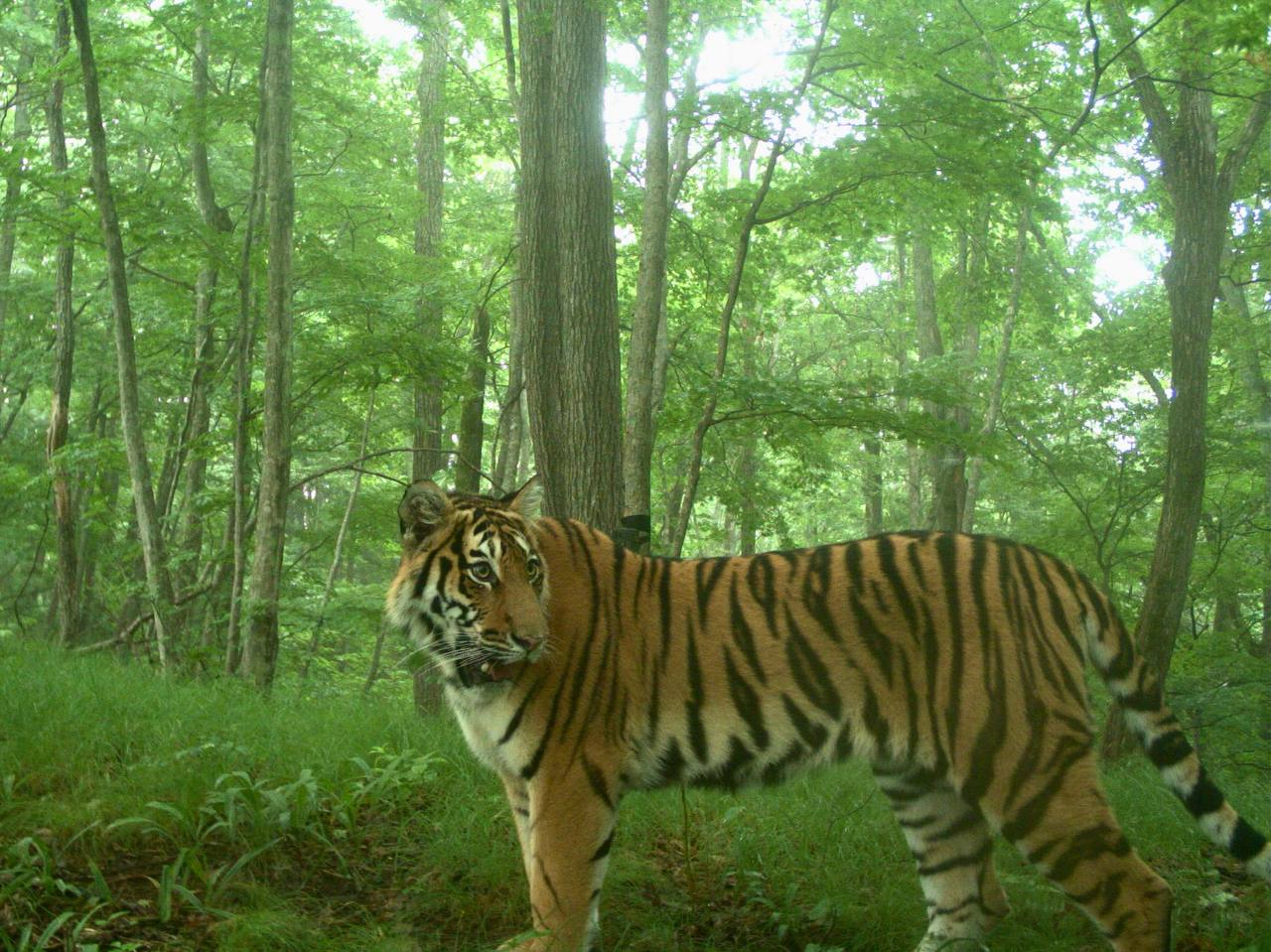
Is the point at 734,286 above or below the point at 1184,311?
above

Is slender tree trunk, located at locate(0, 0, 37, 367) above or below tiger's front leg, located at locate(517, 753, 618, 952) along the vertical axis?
above

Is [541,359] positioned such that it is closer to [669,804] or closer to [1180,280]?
[669,804]

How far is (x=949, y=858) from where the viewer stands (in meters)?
4.20

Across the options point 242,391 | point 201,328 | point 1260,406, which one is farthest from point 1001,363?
point 201,328

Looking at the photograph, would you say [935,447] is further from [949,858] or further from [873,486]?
[873,486]

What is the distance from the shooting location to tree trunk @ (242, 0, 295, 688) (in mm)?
7188

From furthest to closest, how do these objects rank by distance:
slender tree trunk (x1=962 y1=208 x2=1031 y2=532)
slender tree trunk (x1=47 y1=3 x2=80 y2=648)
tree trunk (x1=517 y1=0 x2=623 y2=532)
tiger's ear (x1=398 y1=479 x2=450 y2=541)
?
slender tree trunk (x1=962 y1=208 x2=1031 y2=532)
slender tree trunk (x1=47 y1=3 x2=80 y2=648)
tree trunk (x1=517 y1=0 x2=623 y2=532)
tiger's ear (x1=398 y1=479 x2=450 y2=541)

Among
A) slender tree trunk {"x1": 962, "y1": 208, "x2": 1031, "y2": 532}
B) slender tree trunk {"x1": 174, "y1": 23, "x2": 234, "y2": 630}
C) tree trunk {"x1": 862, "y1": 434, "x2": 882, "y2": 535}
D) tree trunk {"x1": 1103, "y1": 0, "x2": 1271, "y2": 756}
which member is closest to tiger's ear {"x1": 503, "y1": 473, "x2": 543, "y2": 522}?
slender tree trunk {"x1": 174, "y1": 23, "x2": 234, "y2": 630}

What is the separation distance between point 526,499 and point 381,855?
1649 millimetres

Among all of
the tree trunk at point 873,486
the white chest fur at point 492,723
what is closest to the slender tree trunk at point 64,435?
the white chest fur at point 492,723

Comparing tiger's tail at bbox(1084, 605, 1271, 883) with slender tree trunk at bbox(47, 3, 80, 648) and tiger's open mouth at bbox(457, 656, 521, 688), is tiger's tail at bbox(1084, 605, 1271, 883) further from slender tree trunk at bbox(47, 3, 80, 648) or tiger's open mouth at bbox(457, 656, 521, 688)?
slender tree trunk at bbox(47, 3, 80, 648)

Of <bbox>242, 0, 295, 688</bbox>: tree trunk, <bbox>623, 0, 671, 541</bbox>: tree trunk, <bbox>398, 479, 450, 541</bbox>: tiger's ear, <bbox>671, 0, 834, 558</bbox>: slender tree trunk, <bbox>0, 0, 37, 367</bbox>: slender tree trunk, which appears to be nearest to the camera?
<bbox>398, 479, 450, 541</bbox>: tiger's ear

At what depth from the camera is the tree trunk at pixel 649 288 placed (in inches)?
309

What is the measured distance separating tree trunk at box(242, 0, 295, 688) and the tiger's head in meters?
3.60
